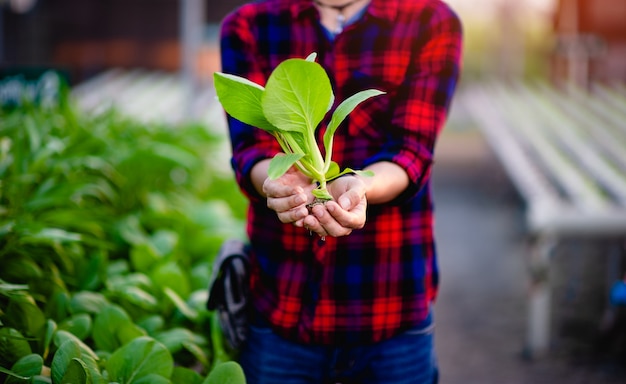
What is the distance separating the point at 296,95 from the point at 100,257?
114 cm

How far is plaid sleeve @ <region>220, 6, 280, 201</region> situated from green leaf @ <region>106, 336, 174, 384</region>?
1.35 ft

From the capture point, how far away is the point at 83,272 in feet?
7.46

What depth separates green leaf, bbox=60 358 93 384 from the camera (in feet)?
4.91

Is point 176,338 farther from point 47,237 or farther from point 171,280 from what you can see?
point 47,237

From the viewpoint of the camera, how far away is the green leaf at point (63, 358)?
5.10ft

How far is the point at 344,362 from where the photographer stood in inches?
67.8

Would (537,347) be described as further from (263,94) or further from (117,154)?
(263,94)

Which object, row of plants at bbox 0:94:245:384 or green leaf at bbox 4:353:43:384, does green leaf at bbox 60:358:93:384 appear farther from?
green leaf at bbox 4:353:43:384

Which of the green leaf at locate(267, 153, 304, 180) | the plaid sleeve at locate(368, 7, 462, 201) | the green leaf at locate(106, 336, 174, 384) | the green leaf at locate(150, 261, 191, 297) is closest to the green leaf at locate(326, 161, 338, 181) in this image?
the green leaf at locate(267, 153, 304, 180)

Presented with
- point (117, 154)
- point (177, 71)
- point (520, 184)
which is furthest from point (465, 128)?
point (117, 154)

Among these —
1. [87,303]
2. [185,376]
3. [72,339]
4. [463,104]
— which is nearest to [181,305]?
[87,303]

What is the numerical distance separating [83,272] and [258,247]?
736mm

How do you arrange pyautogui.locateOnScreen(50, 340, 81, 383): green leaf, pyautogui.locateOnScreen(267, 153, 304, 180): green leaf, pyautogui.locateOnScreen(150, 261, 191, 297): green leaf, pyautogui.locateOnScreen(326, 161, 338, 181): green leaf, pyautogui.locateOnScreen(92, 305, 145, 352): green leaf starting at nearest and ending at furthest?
pyautogui.locateOnScreen(267, 153, 304, 180): green leaf → pyautogui.locateOnScreen(326, 161, 338, 181): green leaf → pyautogui.locateOnScreen(50, 340, 81, 383): green leaf → pyautogui.locateOnScreen(92, 305, 145, 352): green leaf → pyautogui.locateOnScreen(150, 261, 191, 297): green leaf

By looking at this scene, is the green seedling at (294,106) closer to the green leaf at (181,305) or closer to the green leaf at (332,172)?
the green leaf at (332,172)
